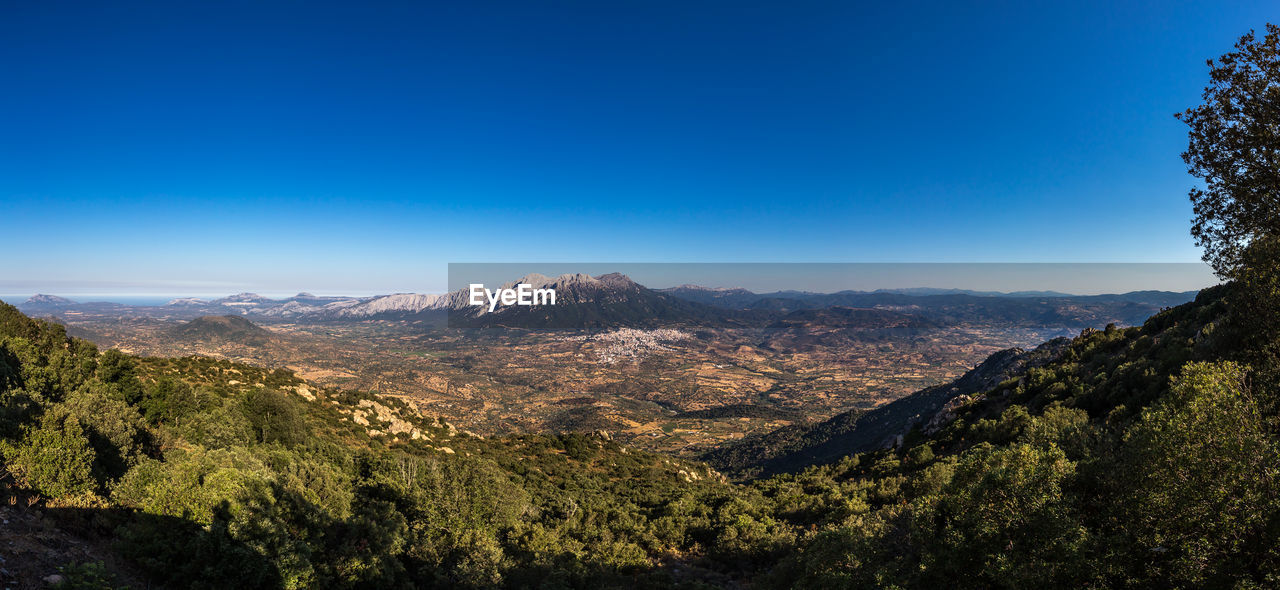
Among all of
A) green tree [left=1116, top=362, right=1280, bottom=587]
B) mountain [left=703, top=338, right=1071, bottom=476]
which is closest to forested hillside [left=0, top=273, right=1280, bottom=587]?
green tree [left=1116, top=362, right=1280, bottom=587]

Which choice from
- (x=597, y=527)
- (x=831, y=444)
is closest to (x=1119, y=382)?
(x=597, y=527)

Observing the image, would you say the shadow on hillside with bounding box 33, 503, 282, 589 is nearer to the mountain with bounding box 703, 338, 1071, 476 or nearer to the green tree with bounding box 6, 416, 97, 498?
the green tree with bounding box 6, 416, 97, 498

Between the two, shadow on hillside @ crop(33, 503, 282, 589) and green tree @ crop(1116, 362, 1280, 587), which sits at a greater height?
green tree @ crop(1116, 362, 1280, 587)

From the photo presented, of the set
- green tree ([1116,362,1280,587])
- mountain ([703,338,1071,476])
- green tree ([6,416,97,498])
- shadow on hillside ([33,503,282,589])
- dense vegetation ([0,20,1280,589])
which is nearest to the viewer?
green tree ([1116,362,1280,587])

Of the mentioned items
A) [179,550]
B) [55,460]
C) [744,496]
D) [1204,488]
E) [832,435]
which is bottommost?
[832,435]

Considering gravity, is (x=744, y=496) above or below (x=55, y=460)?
below

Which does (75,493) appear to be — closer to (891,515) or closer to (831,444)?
(891,515)

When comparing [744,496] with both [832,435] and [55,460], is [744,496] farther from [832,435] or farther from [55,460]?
[832,435]

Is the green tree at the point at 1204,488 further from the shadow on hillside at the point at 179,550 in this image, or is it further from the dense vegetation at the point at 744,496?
the shadow on hillside at the point at 179,550

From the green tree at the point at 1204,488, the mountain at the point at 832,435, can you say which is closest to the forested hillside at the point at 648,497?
the green tree at the point at 1204,488

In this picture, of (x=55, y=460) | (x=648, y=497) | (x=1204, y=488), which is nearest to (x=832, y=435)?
(x=648, y=497)

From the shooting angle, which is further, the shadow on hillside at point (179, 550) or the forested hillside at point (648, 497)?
the shadow on hillside at point (179, 550)
